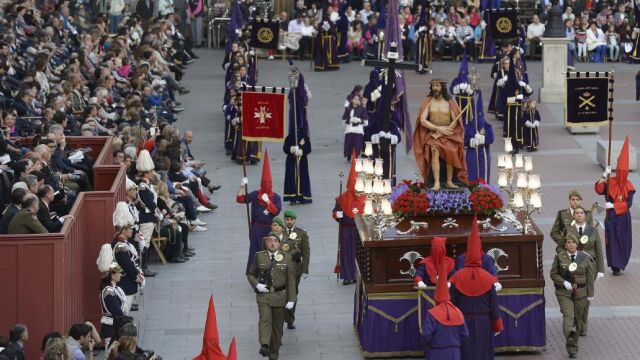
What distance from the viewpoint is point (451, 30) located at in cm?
4716

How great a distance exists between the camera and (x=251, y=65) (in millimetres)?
36062

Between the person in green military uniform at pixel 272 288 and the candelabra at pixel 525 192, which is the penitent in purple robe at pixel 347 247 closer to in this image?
the candelabra at pixel 525 192

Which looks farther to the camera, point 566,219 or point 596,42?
point 596,42

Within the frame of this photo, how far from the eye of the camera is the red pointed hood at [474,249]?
18.7 m

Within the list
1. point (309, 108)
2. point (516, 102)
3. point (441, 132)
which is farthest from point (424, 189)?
point (309, 108)

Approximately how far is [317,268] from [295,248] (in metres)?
3.61

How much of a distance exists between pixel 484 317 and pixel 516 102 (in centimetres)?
1514

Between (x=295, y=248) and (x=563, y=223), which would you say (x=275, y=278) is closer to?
(x=295, y=248)

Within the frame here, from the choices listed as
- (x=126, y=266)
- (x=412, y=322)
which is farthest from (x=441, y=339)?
(x=126, y=266)

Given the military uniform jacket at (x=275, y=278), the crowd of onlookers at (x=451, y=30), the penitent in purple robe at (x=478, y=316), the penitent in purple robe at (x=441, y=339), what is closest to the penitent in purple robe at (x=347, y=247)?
the military uniform jacket at (x=275, y=278)

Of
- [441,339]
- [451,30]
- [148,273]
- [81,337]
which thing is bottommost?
[148,273]

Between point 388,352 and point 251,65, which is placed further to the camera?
point 251,65

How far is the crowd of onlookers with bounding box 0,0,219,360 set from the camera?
1944 cm

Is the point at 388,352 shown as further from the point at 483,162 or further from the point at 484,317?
the point at 483,162
